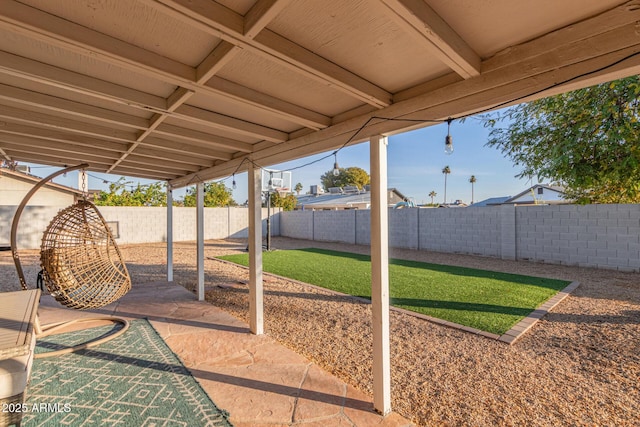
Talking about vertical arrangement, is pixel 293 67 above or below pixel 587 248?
above

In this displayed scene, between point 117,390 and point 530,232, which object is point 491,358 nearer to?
point 117,390

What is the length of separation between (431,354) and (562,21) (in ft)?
8.99

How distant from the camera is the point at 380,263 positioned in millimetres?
2143

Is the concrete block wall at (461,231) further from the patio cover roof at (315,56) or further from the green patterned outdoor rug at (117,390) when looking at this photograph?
the green patterned outdoor rug at (117,390)

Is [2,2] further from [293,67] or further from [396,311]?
[396,311]

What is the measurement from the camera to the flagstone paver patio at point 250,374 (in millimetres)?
2078

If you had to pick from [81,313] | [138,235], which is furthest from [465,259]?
[138,235]

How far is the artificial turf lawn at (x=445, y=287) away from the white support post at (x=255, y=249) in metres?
2.07

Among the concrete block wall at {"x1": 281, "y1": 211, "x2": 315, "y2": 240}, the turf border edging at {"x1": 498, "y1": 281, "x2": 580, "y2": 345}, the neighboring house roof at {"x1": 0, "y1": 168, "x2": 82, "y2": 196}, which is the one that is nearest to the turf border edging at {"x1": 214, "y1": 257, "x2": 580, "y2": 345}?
the turf border edging at {"x1": 498, "y1": 281, "x2": 580, "y2": 345}

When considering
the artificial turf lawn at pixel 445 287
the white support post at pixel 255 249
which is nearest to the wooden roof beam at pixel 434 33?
the white support post at pixel 255 249

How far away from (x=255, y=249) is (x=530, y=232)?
24.7 feet

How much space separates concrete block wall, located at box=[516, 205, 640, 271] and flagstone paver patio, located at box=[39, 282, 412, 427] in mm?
7372

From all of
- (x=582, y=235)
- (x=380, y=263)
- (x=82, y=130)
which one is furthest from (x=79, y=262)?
(x=582, y=235)

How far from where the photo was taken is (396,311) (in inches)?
166
